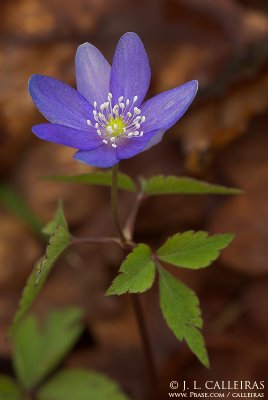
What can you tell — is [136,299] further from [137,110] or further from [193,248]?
[137,110]

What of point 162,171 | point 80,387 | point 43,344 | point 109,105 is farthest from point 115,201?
point 162,171

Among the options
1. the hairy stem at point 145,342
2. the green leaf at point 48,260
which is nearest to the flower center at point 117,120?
the green leaf at point 48,260

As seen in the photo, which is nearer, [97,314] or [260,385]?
[260,385]

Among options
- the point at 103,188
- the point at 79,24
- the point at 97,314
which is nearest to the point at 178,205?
the point at 103,188

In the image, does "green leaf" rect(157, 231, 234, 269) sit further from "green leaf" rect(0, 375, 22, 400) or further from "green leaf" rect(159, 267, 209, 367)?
"green leaf" rect(0, 375, 22, 400)

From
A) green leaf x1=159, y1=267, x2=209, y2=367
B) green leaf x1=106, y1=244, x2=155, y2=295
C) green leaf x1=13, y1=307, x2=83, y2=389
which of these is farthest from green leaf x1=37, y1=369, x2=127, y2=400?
green leaf x1=106, y1=244, x2=155, y2=295

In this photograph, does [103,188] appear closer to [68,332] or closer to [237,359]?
[68,332]
